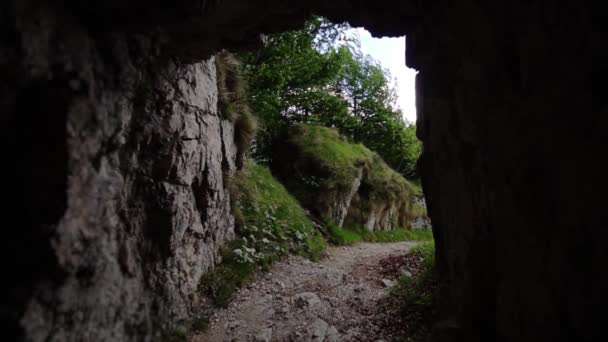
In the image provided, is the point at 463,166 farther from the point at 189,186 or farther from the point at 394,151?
the point at 394,151

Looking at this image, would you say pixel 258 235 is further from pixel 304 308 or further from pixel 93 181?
pixel 93 181

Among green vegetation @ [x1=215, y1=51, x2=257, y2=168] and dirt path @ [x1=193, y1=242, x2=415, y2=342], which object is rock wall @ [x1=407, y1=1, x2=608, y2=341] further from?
green vegetation @ [x1=215, y1=51, x2=257, y2=168]

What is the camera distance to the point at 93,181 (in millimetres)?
3092

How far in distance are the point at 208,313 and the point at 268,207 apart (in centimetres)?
400

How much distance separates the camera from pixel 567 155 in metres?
2.08

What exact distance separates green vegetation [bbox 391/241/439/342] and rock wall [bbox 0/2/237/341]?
320 centimetres

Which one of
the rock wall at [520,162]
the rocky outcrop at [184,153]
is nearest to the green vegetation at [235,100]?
the rocky outcrop at [184,153]

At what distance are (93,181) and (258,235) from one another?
14.9 feet

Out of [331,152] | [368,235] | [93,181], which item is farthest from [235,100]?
→ [368,235]

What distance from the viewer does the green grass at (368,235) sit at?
435 inches

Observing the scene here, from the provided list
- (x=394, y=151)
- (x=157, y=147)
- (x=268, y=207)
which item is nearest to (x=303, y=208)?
(x=268, y=207)

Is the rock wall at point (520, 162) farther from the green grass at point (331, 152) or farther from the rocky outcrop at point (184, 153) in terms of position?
the green grass at point (331, 152)

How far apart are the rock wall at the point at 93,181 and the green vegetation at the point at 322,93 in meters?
6.43

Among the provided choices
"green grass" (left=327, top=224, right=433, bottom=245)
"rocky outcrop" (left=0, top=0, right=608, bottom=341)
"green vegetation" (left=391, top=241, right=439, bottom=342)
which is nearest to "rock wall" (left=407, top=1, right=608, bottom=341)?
"rocky outcrop" (left=0, top=0, right=608, bottom=341)
